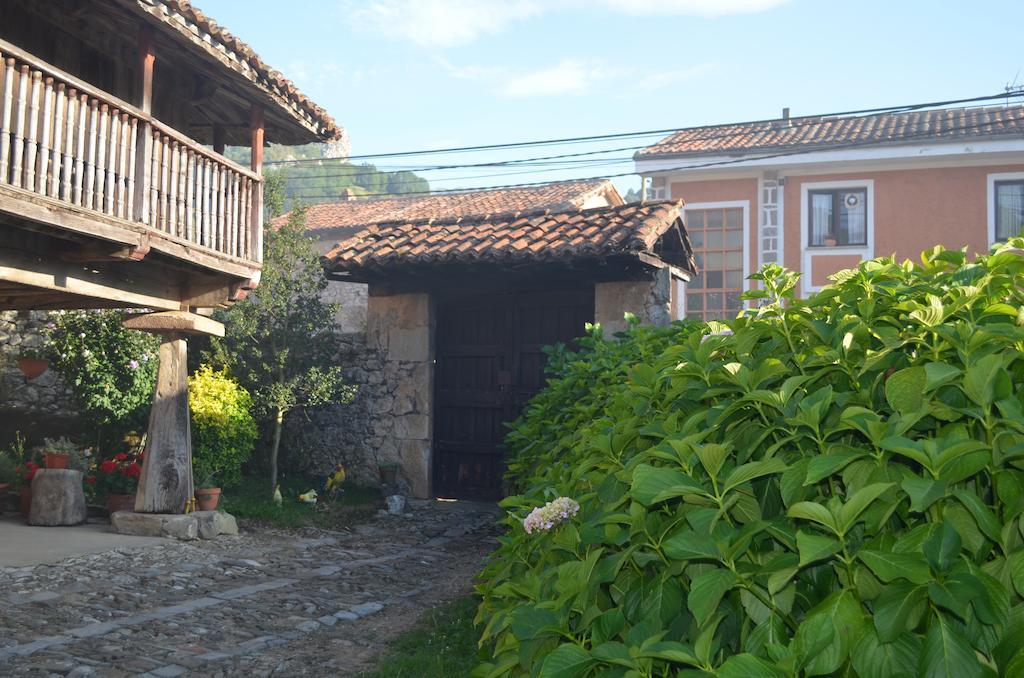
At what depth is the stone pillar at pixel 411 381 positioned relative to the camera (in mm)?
10031

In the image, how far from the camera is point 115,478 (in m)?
9.16

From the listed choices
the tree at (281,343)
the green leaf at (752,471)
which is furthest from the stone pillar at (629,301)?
the green leaf at (752,471)

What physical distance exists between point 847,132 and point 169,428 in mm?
14711

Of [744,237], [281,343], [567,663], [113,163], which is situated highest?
[744,237]

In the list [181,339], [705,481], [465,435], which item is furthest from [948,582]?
[465,435]

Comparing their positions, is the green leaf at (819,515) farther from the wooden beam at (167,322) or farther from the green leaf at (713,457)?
the wooden beam at (167,322)

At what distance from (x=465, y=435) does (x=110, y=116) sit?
5.19 m

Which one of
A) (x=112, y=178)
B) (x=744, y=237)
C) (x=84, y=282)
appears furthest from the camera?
(x=744, y=237)

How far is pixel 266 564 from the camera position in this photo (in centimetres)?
693

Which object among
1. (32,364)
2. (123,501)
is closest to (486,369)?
(123,501)

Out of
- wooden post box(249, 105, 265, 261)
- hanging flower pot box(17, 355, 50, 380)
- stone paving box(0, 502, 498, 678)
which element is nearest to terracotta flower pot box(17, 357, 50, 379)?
hanging flower pot box(17, 355, 50, 380)

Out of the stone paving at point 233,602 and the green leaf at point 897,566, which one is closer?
the green leaf at point 897,566

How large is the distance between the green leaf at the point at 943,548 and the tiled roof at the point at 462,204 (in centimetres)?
2099

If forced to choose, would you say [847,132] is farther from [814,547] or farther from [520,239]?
[814,547]
